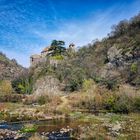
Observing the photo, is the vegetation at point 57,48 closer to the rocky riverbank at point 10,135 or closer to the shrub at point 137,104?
the shrub at point 137,104

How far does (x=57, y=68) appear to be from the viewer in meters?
96.4

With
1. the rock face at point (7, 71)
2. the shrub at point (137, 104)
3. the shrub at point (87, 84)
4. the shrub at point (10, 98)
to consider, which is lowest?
the shrub at point (137, 104)

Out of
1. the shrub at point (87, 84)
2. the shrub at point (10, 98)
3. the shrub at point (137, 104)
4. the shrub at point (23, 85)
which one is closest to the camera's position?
the shrub at point (137, 104)

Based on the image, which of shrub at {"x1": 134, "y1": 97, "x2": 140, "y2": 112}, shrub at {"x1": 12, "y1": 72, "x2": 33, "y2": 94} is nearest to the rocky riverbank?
shrub at {"x1": 134, "y1": 97, "x2": 140, "y2": 112}

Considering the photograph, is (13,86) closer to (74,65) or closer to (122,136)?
(74,65)

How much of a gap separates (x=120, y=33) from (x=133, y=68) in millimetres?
37082

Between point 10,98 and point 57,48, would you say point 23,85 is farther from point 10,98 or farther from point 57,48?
point 57,48

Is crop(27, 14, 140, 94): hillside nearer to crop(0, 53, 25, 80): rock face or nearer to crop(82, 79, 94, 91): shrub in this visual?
crop(82, 79, 94, 91): shrub

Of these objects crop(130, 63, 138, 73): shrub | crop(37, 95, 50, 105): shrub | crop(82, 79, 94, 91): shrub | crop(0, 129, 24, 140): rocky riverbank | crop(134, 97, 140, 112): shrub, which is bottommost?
crop(0, 129, 24, 140): rocky riverbank

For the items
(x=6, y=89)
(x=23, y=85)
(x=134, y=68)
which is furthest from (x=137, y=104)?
(x=23, y=85)

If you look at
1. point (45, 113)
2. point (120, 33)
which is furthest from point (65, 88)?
point (120, 33)

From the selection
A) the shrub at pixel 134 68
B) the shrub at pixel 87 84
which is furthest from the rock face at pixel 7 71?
the shrub at pixel 134 68

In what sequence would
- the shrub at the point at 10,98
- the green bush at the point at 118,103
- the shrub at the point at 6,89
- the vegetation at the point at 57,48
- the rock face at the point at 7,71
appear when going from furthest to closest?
the rock face at the point at 7,71 < the vegetation at the point at 57,48 < the shrub at the point at 6,89 < the shrub at the point at 10,98 < the green bush at the point at 118,103

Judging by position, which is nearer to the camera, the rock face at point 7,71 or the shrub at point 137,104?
the shrub at point 137,104
